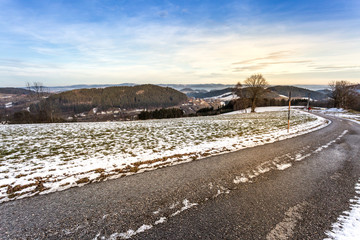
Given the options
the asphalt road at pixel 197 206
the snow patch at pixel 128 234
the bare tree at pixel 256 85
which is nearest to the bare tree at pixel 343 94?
the bare tree at pixel 256 85

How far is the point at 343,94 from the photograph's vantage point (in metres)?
57.0

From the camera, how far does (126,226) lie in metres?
3.55

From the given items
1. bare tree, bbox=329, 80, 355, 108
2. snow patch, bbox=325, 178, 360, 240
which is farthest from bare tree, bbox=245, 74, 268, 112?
snow patch, bbox=325, 178, 360, 240

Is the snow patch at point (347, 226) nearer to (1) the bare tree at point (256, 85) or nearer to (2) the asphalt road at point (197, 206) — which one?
(2) the asphalt road at point (197, 206)

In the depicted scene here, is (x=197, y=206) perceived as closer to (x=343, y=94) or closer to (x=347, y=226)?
(x=347, y=226)

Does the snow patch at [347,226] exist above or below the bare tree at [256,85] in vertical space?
below

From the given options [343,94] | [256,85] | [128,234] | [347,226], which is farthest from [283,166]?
[343,94]

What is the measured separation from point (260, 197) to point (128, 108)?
193 metres

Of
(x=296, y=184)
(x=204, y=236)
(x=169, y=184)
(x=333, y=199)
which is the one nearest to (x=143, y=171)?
(x=169, y=184)

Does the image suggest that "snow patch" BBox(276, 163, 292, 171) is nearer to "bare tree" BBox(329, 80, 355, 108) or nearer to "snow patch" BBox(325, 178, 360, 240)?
"snow patch" BBox(325, 178, 360, 240)

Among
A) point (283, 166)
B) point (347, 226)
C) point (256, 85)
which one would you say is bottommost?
point (283, 166)

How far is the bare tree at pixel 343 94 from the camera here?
185 ft

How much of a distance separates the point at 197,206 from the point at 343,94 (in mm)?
78146

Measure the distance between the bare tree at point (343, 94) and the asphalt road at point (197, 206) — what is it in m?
71.3
